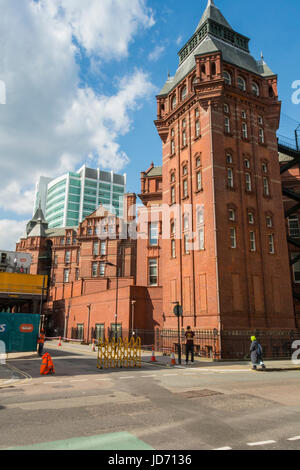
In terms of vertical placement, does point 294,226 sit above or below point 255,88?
below

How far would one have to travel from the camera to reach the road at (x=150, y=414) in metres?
5.68

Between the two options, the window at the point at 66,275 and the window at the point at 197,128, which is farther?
the window at the point at 66,275

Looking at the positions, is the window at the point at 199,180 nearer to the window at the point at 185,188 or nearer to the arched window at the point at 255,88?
the window at the point at 185,188

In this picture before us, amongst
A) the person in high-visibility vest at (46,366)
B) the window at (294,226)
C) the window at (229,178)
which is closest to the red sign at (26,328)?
the person in high-visibility vest at (46,366)

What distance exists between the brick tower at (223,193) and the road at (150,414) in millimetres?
15467

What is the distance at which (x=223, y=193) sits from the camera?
2966 cm

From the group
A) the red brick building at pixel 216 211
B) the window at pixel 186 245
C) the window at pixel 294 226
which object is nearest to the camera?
the red brick building at pixel 216 211

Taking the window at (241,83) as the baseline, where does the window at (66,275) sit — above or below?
below

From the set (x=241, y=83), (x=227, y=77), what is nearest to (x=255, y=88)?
(x=241, y=83)

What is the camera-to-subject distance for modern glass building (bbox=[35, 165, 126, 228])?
12619cm

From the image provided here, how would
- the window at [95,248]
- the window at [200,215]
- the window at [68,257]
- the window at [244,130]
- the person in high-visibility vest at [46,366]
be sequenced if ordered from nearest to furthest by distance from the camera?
the person in high-visibility vest at [46,366], the window at [200,215], the window at [244,130], the window at [95,248], the window at [68,257]

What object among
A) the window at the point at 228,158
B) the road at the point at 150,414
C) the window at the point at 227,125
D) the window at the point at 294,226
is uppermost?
the window at the point at 227,125

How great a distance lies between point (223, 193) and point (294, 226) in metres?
A: 13.7

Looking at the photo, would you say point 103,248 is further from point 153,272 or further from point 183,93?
point 183,93
